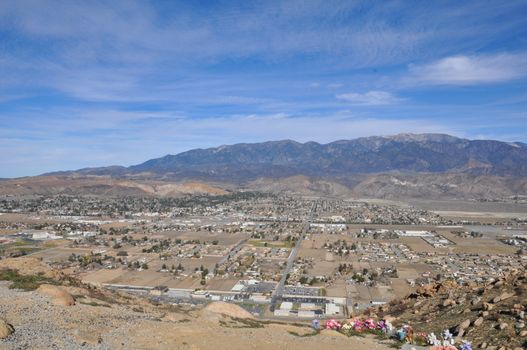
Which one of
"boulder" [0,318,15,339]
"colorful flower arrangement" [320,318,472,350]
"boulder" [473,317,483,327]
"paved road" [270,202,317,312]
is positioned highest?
"boulder" [0,318,15,339]

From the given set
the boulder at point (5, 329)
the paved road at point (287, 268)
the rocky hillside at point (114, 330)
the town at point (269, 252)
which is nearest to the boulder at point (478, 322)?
the rocky hillside at point (114, 330)

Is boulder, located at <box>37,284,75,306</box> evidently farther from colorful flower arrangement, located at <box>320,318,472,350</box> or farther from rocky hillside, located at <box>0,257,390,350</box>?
colorful flower arrangement, located at <box>320,318,472,350</box>

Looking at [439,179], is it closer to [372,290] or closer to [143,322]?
[372,290]

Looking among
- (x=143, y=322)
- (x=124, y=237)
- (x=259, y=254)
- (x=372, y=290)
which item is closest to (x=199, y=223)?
(x=124, y=237)

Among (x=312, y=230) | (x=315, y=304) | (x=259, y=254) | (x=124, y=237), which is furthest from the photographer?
(x=312, y=230)

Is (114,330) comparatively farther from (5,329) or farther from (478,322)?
(478,322)

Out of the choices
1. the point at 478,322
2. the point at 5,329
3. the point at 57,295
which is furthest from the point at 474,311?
the point at 57,295

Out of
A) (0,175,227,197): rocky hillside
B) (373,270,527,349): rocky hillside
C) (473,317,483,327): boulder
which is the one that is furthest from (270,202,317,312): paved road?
(0,175,227,197): rocky hillside

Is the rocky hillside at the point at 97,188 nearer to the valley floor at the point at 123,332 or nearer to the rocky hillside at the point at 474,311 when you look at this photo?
the rocky hillside at the point at 474,311
